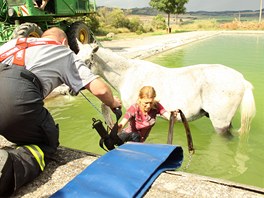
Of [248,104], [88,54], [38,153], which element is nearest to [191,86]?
[248,104]

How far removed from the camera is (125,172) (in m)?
2.58

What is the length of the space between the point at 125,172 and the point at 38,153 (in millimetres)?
792

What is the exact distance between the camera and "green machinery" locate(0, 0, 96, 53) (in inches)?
378

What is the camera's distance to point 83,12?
13.5 meters

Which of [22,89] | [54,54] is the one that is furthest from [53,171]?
[54,54]

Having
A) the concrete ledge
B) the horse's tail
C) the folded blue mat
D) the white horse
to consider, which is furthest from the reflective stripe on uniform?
the horse's tail

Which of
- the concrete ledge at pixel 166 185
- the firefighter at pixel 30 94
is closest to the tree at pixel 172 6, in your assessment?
the firefighter at pixel 30 94

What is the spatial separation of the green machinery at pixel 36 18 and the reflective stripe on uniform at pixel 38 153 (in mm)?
6769

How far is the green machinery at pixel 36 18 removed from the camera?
9611 millimetres

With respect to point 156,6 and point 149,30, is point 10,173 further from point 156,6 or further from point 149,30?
point 156,6

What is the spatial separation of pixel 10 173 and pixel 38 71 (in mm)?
841

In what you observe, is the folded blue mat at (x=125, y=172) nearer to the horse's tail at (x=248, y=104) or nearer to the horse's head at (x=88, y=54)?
the horse's tail at (x=248, y=104)

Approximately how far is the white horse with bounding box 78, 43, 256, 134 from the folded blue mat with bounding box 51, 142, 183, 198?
2028 millimetres

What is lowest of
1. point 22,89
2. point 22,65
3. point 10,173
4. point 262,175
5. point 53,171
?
Result: point 262,175
